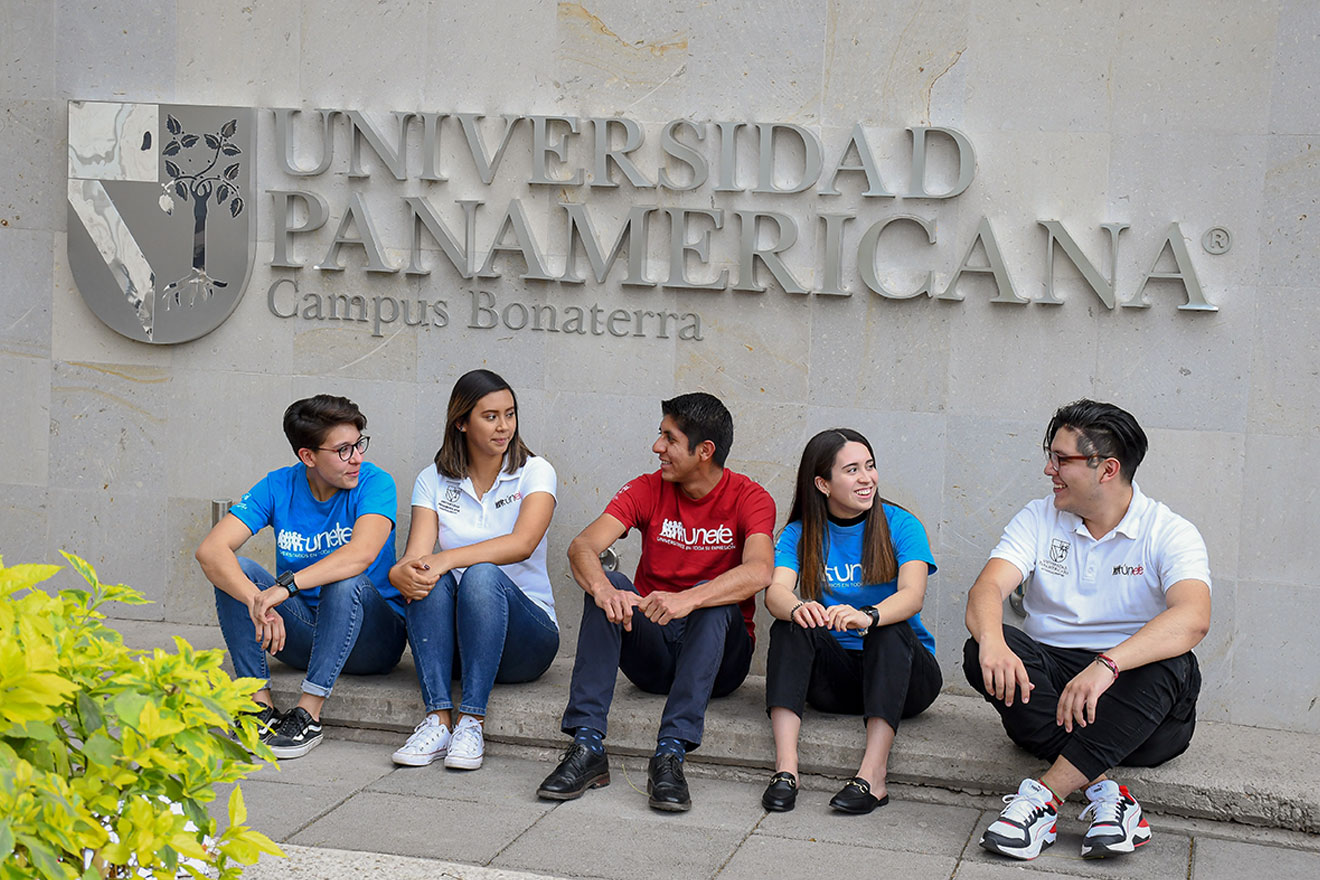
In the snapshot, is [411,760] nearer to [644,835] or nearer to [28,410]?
[644,835]

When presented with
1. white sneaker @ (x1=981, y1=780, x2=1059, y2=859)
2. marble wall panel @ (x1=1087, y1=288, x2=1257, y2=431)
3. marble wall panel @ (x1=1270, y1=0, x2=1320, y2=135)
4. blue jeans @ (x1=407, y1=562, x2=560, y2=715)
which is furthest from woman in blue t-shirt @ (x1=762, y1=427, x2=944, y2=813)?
marble wall panel @ (x1=1270, y1=0, x2=1320, y2=135)

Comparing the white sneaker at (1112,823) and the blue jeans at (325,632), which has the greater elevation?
the blue jeans at (325,632)

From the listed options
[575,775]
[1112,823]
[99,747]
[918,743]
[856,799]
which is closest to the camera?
[99,747]

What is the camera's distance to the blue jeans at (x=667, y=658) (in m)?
4.07

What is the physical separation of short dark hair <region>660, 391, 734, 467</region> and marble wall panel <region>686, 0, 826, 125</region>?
1.19 m

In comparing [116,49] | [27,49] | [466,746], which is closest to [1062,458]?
[466,746]

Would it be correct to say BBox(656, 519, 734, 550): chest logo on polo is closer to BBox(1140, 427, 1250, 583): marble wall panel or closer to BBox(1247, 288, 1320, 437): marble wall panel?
BBox(1140, 427, 1250, 583): marble wall panel

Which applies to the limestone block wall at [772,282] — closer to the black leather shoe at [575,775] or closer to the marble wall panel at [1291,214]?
the marble wall panel at [1291,214]

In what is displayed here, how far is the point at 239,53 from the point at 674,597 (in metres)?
2.89

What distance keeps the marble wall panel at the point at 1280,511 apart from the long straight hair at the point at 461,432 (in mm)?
2534

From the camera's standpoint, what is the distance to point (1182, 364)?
15.1 ft

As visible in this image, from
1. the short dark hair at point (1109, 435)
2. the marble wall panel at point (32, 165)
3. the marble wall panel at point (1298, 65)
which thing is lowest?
the short dark hair at point (1109, 435)

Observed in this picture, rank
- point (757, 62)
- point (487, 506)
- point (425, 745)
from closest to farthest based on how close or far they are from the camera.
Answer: point (425, 745) → point (487, 506) → point (757, 62)

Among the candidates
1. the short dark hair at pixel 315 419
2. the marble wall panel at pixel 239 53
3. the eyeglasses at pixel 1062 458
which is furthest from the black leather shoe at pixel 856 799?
the marble wall panel at pixel 239 53
